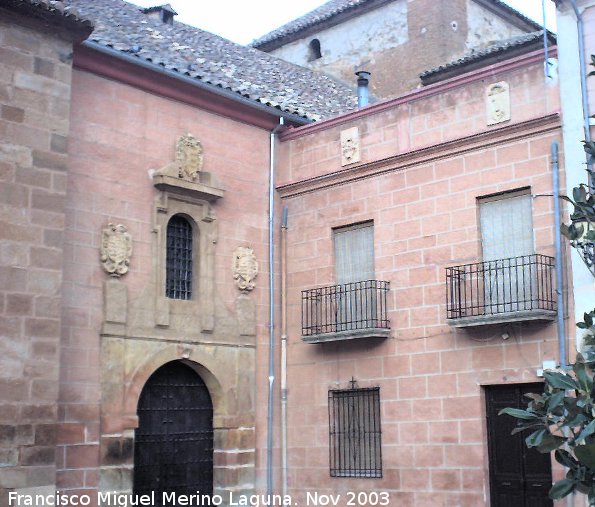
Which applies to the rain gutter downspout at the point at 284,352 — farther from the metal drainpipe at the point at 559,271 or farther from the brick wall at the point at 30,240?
the metal drainpipe at the point at 559,271

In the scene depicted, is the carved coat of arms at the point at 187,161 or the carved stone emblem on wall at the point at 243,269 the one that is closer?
the carved coat of arms at the point at 187,161

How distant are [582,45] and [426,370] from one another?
483 cm

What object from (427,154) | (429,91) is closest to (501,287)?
(427,154)

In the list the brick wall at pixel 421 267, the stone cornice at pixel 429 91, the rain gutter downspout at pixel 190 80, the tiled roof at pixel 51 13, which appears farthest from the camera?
the rain gutter downspout at pixel 190 80

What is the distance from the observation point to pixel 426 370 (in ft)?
41.3

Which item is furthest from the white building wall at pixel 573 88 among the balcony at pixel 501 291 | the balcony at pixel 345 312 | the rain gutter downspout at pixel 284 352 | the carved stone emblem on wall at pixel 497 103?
the rain gutter downspout at pixel 284 352

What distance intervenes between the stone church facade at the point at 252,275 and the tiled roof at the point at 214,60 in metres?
0.16

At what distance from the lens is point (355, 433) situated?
13352 millimetres

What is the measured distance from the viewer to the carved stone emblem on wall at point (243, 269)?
46.1 ft

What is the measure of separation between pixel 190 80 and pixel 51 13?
9.16ft

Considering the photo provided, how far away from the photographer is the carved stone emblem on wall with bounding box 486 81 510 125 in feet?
40.4

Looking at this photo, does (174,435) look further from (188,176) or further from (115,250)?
(188,176)

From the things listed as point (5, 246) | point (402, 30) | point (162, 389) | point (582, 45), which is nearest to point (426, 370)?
point (162, 389)

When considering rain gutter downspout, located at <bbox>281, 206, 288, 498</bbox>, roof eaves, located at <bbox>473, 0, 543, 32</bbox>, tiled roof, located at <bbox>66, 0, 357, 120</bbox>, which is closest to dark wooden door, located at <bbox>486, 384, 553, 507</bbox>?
rain gutter downspout, located at <bbox>281, 206, 288, 498</bbox>
